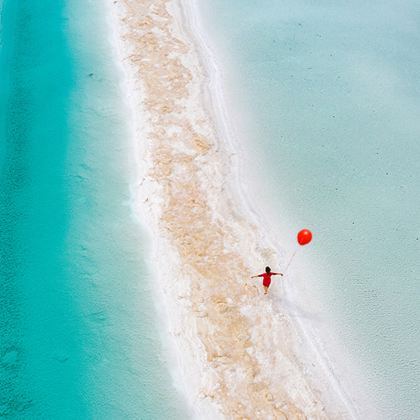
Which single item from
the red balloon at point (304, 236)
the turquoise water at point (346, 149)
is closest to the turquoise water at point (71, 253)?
the red balloon at point (304, 236)

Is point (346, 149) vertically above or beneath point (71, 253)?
above

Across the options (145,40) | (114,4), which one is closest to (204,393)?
(145,40)

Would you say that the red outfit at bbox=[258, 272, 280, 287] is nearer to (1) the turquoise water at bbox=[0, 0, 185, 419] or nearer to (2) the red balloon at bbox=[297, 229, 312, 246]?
(2) the red balloon at bbox=[297, 229, 312, 246]

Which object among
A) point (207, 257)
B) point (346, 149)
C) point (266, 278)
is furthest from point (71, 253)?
point (346, 149)

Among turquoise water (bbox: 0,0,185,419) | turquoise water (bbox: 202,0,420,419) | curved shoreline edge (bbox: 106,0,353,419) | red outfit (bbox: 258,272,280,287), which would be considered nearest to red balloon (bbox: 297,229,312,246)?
red outfit (bbox: 258,272,280,287)

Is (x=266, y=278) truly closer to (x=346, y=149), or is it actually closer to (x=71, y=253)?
(x=71, y=253)
